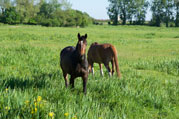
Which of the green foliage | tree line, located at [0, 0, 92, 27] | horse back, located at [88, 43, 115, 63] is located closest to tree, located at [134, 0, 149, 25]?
tree line, located at [0, 0, 92, 27]

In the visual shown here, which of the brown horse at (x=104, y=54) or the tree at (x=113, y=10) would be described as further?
the tree at (x=113, y=10)

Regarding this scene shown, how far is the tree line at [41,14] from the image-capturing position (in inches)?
2525

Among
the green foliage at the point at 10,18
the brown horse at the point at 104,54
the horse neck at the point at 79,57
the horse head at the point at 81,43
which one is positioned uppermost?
the green foliage at the point at 10,18

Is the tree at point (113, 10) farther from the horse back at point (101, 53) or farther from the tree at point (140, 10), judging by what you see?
the horse back at point (101, 53)

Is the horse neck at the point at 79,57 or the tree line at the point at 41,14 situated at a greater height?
the tree line at the point at 41,14

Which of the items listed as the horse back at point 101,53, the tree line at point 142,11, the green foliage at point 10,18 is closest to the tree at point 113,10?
the tree line at point 142,11

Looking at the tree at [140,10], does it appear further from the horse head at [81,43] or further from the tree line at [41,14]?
the horse head at [81,43]

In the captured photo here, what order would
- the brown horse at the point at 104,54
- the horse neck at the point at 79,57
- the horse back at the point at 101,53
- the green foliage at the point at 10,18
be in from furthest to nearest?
the green foliage at the point at 10,18, the horse back at the point at 101,53, the brown horse at the point at 104,54, the horse neck at the point at 79,57

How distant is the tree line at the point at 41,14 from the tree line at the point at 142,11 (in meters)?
23.2

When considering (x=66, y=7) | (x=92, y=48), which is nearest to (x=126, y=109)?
(x=92, y=48)

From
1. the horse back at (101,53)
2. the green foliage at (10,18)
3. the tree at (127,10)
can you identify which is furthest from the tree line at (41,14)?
the horse back at (101,53)

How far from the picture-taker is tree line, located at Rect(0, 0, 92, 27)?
64125 mm

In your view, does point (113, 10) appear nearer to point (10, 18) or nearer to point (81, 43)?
point (10, 18)

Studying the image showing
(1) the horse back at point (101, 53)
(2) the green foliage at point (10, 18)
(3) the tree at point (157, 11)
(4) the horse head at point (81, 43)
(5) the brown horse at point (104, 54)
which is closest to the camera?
(4) the horse head at point (81, 43)
